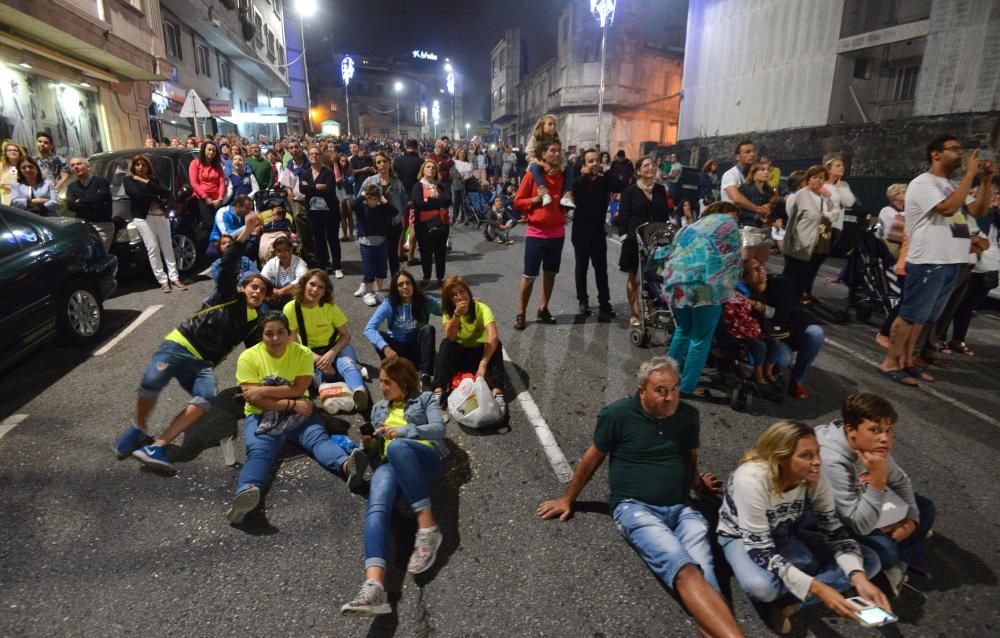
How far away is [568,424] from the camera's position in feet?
14.5

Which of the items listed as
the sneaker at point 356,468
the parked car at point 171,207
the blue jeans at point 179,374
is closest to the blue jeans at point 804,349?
the sneaker at point 356,468

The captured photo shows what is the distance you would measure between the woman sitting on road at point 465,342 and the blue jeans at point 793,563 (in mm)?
2397

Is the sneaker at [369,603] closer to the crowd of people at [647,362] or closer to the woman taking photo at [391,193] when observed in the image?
the crowd of people at [647,362]

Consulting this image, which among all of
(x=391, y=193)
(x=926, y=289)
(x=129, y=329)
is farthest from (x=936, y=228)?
(x=129, y=329)

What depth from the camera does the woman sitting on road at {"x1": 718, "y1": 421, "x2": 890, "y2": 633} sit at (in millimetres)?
2479

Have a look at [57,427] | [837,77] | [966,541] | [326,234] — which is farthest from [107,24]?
[837,77]

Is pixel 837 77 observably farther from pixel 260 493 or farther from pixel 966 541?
pixel 260 493

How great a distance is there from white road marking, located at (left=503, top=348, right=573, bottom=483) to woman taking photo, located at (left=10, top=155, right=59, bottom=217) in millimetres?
7628

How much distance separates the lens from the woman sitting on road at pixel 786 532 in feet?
→ 8.13

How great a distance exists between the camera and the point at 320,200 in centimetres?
877

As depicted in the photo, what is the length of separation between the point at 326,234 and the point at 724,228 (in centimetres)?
696

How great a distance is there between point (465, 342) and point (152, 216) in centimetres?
632

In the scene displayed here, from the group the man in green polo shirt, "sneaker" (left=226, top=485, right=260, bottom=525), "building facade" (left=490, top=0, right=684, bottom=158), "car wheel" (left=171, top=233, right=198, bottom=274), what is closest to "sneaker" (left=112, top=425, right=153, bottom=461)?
"sneaker" (left=226, top=485, right=260, bottom=525)

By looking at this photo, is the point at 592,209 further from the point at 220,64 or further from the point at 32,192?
the point at 220,64
